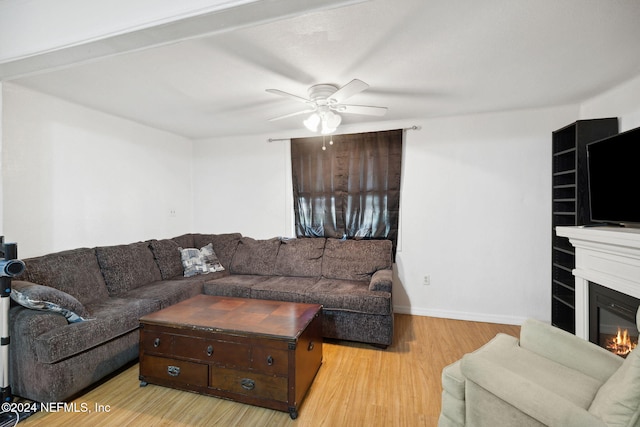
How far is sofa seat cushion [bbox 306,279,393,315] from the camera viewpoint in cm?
268

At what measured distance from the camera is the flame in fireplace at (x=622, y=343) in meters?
2.02

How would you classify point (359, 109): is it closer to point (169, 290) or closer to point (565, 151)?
point (565, 151)

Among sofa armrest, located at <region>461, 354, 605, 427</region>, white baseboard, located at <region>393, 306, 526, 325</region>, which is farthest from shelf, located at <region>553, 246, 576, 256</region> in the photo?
sofa armrest, located at <region>461, 354, 605, 427</region>

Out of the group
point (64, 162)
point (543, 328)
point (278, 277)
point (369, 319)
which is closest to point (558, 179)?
point (543, 328)

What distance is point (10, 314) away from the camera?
1.94m

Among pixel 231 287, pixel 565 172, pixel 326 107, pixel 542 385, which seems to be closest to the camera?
pixel 542 385

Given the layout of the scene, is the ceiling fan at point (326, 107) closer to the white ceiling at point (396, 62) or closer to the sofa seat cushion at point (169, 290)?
the white ceiling at point (396, 62)

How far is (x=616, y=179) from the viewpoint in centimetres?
210

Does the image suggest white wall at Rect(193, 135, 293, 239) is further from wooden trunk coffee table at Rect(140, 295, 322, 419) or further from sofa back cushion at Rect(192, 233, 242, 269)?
wooden trunk coffee table at Rect(140, 295, 322, 419)

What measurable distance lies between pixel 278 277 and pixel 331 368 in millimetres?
1371

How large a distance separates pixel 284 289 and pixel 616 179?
2838 millimetres

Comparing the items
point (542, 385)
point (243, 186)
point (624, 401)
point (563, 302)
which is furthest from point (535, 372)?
point (243, 186)

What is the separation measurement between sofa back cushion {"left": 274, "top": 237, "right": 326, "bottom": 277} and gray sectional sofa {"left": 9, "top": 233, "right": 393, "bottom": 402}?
0.04 ft

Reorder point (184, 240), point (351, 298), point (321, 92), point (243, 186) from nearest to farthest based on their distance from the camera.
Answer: point (321, 92), point (351, 298), point (184, 240), point (243, 186)
